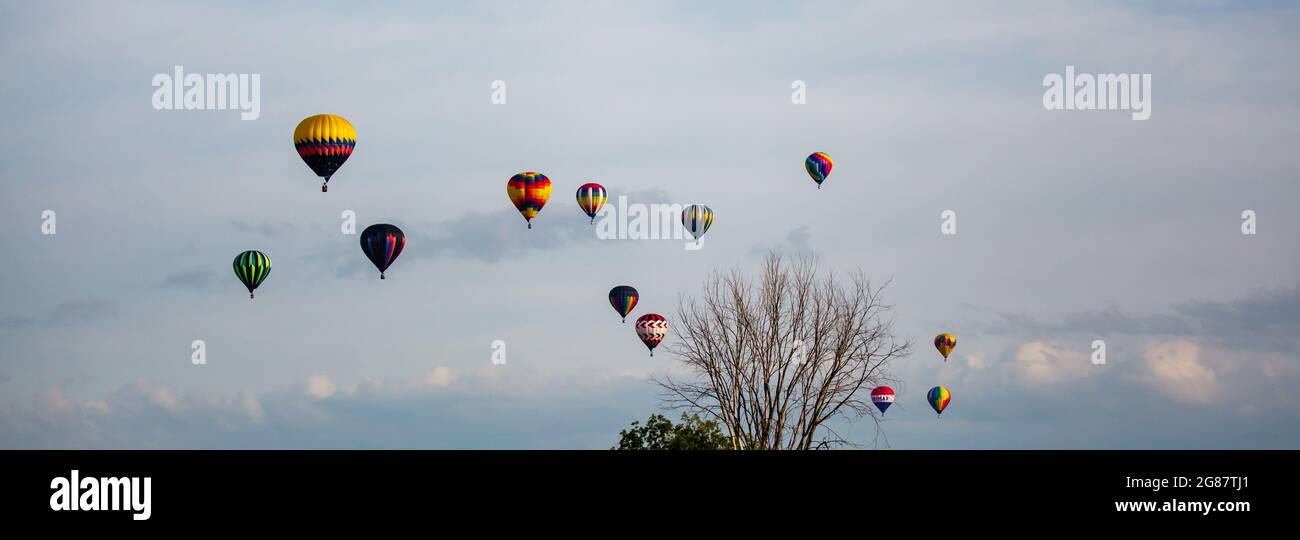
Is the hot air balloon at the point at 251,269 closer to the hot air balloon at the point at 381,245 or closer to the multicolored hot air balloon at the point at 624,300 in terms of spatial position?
the hot air balloon at the point at 381,245

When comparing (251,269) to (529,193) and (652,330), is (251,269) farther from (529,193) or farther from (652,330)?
(652,330)

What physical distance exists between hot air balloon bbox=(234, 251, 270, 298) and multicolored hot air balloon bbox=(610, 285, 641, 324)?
13.3 m

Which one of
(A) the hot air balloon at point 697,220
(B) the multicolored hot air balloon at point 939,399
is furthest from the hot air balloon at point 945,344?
(A) the hot air balloon at point 697,220

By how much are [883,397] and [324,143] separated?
22.3 meters

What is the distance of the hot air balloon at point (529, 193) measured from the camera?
5816cm

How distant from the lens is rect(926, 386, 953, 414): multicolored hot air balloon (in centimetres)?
6969
